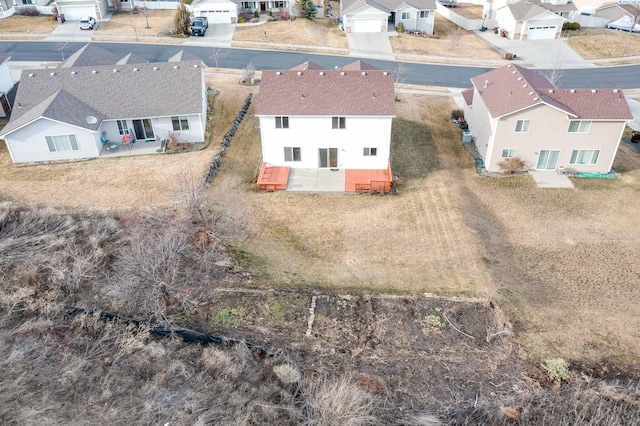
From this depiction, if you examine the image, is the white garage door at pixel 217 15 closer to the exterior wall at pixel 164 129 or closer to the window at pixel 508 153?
A: the exterior wall at pixel 164 129

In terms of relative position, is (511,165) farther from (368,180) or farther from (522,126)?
(368,180)

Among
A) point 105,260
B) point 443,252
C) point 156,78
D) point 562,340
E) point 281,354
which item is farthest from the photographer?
point 156,78

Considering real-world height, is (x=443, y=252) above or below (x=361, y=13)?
below

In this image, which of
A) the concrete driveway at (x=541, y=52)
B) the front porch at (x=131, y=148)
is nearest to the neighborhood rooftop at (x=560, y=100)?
the concrete driveway at (x=541, y=52)

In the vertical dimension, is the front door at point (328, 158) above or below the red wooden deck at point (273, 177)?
above

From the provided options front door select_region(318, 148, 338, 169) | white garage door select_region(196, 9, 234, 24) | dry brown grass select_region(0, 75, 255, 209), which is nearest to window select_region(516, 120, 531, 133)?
front door select_region(318, 148, 338, 169)

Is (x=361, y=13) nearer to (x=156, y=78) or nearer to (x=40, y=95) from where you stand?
(x=156, y=78)

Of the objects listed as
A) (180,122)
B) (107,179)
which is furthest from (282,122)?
(107,179)

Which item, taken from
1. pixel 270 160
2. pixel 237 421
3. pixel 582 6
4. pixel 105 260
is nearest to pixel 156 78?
pixel 270 160
